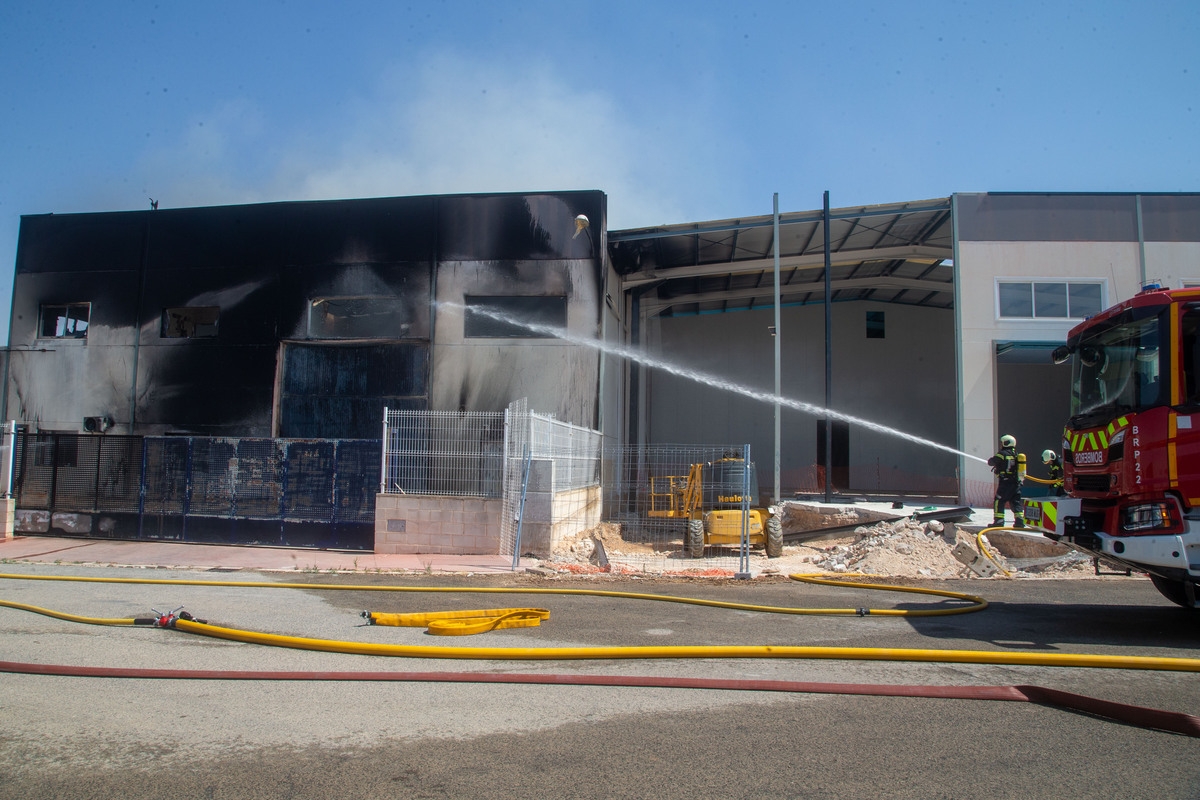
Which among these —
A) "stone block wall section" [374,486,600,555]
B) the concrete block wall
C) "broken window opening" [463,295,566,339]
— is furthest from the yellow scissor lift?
"broken window opening" [463,295,566,339]

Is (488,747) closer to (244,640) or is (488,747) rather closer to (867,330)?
(244,640)

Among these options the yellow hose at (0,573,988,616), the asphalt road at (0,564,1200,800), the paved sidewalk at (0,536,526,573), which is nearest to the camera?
the asphalt road at (0,564,1200,800)

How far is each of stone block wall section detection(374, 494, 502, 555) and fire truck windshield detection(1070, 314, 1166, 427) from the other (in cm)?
872

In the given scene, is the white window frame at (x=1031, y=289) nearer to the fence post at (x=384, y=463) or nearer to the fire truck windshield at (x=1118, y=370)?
the fire truck windshield at (x=1118, y=370)

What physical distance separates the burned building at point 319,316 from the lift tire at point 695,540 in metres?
4.84

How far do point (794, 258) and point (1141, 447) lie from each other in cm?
1589

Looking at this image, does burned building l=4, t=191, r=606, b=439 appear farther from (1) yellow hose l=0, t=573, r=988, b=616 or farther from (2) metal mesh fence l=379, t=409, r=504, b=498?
(1) yellow hose l=0, t=573, r=988, b=616

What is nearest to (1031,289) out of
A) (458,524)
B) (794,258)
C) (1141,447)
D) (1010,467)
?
(794,258)

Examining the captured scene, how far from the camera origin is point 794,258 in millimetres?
21266

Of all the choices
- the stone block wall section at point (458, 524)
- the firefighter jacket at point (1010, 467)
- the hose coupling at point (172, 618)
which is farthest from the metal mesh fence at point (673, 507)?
the hose coupling at point (172, 618)

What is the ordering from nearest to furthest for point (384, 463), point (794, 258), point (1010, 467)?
point (1010, 467), point (384, 463), point (794, 258)

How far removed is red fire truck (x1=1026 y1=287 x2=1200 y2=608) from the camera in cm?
577

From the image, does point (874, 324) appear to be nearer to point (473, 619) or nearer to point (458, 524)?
point (458, 524)

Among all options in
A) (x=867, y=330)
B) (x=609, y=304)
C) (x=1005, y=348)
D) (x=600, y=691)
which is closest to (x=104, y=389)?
(x=609, y=304)
